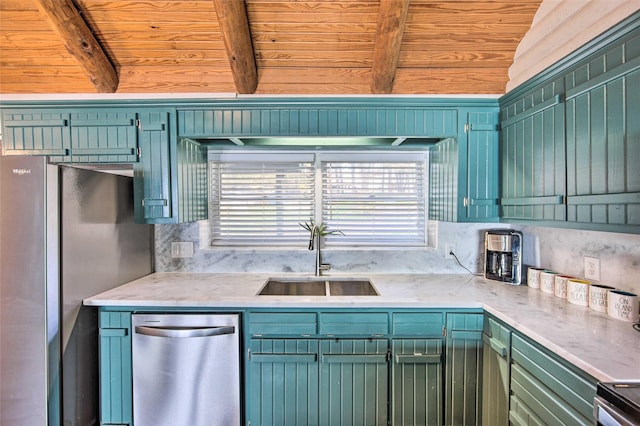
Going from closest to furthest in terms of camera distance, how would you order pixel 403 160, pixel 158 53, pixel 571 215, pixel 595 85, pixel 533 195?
1. pixel 595 85
2. pixel 571 215
3. pixel 533 195
4. pixel 158 53
5. pixel 403 160

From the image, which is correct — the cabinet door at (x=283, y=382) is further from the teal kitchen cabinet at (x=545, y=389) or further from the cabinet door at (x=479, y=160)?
the cabinet door at (x=479, y=160)

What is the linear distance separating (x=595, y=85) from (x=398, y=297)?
1.44m

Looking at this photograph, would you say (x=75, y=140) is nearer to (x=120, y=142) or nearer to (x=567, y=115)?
(x=120, y=142)

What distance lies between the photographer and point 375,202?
2623mm

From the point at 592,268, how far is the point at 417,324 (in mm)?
1069

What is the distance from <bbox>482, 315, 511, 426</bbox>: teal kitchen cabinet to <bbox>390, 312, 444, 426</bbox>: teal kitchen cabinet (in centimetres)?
24

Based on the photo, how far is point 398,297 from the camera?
187 centimetres

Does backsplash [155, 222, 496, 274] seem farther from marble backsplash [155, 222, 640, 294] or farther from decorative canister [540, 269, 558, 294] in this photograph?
decorative canister [540, 269, 558, 294]

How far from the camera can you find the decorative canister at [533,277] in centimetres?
202

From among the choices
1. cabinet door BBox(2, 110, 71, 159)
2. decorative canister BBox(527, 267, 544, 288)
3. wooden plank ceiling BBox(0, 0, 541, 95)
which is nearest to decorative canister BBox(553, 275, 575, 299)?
decorative canister BBox(527, 267, 544, 288)

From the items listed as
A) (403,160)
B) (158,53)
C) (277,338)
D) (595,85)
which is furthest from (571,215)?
(158,53)

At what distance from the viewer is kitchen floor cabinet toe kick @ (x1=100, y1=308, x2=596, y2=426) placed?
179 cm

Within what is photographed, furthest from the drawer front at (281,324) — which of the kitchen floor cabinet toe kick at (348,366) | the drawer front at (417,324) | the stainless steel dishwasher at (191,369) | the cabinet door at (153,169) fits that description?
the cabinet door at (153,169)

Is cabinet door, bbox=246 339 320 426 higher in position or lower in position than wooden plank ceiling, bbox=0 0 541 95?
lower
